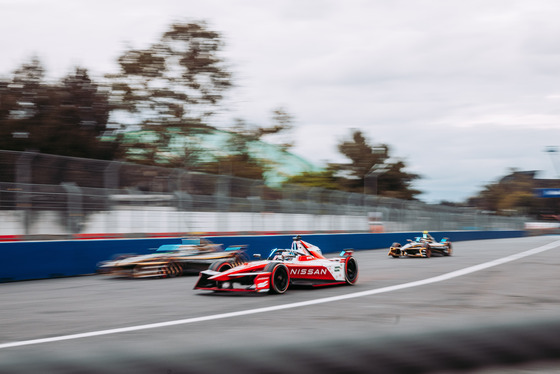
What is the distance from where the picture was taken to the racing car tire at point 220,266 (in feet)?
34.2

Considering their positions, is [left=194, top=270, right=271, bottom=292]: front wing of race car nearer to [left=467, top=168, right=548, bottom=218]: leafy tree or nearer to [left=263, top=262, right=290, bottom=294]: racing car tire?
[left=263, top=262, right=290, bottom=294]: racing car tire

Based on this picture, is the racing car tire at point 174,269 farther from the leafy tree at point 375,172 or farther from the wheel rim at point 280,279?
the leafy tree at point 375,172

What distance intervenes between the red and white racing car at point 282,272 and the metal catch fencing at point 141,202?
207 inches

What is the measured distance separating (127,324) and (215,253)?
7.18 m

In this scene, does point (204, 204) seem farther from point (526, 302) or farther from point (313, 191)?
point (526, 302)

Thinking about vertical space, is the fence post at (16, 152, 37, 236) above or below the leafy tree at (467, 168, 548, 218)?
below

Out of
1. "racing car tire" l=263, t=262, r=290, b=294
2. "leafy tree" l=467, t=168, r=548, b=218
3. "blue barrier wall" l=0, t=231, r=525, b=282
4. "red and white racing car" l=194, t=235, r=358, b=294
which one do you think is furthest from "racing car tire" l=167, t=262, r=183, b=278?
"leafy tree" l=467, t=168, r=548, b=218

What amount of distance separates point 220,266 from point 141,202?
6951mm

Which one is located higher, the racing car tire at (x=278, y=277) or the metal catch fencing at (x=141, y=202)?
the metal catch fencing at (x=141, y=202)

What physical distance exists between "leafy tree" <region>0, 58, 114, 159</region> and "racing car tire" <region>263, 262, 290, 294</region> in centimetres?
2317

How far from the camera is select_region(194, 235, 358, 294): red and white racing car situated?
9688 millimetres

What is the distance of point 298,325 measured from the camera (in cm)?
662

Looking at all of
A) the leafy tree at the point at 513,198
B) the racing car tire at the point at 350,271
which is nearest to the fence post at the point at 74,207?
the racing car tire at the point at 350,271

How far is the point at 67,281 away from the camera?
12.8 meters
